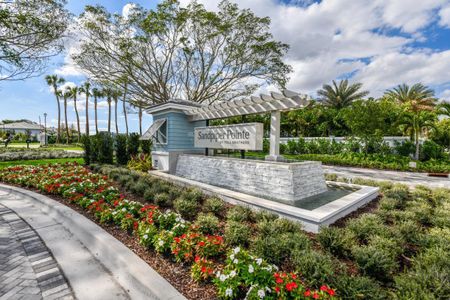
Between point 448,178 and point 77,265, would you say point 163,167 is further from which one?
point 448,178

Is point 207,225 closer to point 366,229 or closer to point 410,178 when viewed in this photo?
point 366,229

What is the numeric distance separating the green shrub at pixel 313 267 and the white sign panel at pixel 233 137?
4099 millimetres

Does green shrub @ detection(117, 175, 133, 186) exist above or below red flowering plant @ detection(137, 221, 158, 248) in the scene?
above

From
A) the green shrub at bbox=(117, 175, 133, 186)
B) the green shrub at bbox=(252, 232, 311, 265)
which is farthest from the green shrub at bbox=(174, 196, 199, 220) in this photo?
the green shrub at bbox=(117, 175, 133, 186)

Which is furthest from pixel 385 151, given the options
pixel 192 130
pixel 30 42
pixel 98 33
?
pixel 98 33

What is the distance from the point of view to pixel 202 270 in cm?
240

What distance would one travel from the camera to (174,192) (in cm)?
544

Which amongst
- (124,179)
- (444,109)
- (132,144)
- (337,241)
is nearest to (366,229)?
(337,241)

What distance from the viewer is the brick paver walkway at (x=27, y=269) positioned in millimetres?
2438

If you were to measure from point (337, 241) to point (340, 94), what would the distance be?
29.5 m

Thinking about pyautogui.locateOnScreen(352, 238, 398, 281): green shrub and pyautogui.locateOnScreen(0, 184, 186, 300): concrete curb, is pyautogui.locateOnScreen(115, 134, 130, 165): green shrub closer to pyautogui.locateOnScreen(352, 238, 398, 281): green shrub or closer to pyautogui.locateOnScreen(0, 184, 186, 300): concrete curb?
pyautogui.locateOnScreen(0, 184, 186, 300): concrete curb

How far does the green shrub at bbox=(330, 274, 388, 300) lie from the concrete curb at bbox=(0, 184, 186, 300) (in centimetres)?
162

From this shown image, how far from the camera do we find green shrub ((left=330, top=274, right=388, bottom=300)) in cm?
203

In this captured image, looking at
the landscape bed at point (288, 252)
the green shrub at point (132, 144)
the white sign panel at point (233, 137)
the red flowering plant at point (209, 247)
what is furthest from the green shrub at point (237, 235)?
the green shrub at point (132, 144)
